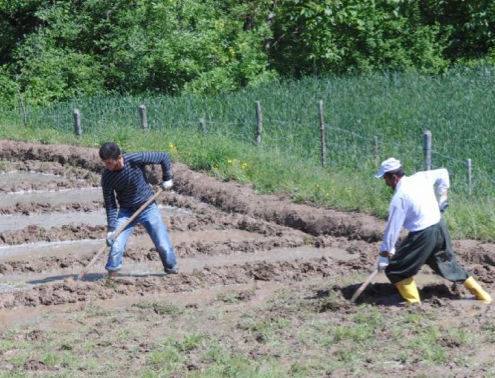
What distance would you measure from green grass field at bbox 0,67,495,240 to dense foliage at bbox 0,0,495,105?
2340mm

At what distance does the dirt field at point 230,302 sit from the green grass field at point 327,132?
24.9 inches

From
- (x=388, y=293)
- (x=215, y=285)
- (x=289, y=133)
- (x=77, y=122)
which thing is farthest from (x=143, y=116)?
(x=388, y=293)

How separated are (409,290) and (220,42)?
18174mm

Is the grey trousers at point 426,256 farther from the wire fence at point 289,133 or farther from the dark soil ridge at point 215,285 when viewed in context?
the wire fence at point 289,133

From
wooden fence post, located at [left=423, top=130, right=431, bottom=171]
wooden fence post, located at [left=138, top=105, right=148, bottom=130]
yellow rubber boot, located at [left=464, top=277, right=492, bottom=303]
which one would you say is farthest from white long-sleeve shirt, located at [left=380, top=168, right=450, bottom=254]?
wooden fence post, located at [left=138, top=105, right=148, bottom=130]

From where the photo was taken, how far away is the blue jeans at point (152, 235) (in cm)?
1138

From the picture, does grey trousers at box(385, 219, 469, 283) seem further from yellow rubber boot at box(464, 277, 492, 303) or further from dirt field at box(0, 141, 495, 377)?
dirt field at box(0, 141, 495, 377)

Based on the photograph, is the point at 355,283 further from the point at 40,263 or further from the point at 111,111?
the point at 111,111

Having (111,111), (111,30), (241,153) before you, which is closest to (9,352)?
(241,153)

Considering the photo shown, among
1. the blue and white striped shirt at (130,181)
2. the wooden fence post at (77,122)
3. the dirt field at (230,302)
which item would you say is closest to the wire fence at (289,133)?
the wooden fence post at (77,122)

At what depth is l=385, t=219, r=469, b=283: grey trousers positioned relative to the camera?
9477 millimetres

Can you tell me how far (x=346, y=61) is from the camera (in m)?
27.4

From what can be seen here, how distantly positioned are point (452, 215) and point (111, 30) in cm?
1743

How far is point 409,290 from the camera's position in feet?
31.9
